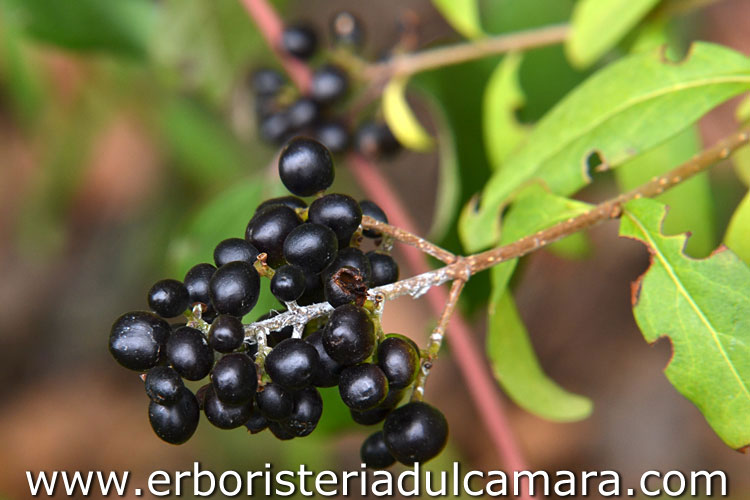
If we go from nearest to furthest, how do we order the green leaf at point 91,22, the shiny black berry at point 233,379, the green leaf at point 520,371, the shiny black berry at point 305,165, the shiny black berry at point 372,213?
the shiny black berry at point 233,379
the shiny black berry at point 305,165
the shiny black berry at point 372,213
the green leaf at point 520,371
the green leaf at point 91,22

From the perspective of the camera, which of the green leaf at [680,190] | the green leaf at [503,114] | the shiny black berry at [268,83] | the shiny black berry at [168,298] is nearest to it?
the shiny black berry at [168,298]

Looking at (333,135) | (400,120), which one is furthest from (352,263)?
(333,135)

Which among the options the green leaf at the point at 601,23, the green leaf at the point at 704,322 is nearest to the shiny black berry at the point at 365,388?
the green leaf at the point at 704,322

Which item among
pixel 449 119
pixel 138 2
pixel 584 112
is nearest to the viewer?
pixel 584 112

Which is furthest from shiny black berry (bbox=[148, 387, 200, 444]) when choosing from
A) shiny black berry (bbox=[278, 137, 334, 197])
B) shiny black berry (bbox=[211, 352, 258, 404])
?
shiny black berry (bbox=[278, 137, 334, 197])

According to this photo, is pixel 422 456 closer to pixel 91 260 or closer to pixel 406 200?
pixel 406 200

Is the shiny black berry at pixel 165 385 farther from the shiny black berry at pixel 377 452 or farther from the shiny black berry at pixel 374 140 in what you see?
the shiny black berry at pixel 374 140

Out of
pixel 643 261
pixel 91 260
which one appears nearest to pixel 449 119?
pixel 643 261
